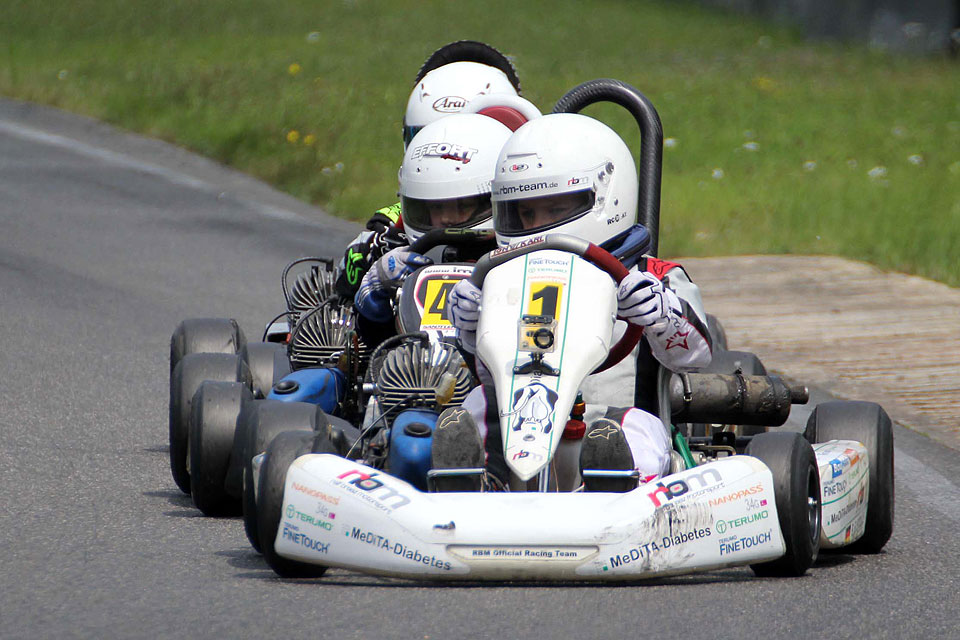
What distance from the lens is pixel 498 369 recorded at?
4.56 m

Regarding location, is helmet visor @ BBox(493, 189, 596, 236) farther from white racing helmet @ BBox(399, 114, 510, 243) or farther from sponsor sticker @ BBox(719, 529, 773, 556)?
sponsor sticker @ BBox(719, 529, 773, 556)

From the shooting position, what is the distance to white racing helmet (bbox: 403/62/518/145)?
23.9ft

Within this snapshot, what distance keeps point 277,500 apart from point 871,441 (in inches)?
70.5

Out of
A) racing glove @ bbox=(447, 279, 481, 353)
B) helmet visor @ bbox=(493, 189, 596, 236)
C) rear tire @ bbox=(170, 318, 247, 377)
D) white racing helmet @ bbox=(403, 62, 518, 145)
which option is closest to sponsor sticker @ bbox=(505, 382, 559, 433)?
racing glove @ bbox=(447, 279, 481, 353)

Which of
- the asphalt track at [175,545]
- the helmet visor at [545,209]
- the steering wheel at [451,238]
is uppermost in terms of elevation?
Answer: the helmet visor at [545,209]

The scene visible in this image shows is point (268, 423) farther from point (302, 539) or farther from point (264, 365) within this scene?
point (264, 365)

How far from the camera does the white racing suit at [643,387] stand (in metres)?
4.60

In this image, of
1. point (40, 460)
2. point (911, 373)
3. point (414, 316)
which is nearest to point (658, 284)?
point (414, 316)

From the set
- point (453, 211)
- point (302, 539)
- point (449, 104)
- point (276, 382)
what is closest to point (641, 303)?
point (302, 539)

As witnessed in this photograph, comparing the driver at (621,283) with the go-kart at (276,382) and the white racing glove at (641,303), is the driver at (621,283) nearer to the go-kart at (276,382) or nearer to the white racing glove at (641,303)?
the white racing glove at (641,303)

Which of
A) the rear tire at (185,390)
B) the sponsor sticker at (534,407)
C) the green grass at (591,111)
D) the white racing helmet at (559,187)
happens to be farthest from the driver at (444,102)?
the green grass at (591,111)

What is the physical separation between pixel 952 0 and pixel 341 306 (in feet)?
60.7

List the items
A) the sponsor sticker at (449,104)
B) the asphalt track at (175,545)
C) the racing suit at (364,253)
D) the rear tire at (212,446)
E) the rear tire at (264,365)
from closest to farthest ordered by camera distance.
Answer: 1. the asphalt track at (175,545)
2. the rear tire at (212,446)
3. the rear tire at (264,365)
4. the racing suit at (364,253)
5. the sponsor sticker at (449,104)

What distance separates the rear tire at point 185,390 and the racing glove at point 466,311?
3.59 feet
